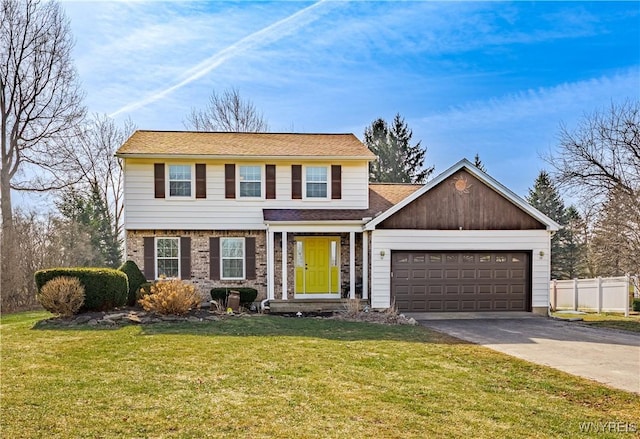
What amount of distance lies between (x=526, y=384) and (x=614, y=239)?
1017 centimetres

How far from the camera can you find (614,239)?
48.5ft

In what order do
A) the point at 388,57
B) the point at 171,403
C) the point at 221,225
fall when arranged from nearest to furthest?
the point at 171,403 → the point at 388,57 → the point at 221,225

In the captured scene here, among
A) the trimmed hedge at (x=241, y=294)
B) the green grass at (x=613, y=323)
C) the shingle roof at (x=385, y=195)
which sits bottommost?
the green grass at (x=613, y=323)

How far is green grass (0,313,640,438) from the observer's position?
196 inches

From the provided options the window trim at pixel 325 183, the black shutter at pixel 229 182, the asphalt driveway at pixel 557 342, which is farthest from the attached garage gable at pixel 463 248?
the black shutter at pixel 229 182

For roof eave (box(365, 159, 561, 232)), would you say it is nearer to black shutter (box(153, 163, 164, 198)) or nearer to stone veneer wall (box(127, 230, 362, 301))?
stone veneer wall (box(127, 230, 362, 301))

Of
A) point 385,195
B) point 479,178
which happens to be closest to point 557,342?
point 479,178

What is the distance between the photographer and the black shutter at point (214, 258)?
1678cm

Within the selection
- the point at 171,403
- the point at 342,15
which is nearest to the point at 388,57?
the point at 342,15

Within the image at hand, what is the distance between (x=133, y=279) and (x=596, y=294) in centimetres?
1726

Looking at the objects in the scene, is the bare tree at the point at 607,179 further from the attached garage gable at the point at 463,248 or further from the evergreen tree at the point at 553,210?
the evergreen tree at the point at 553,210

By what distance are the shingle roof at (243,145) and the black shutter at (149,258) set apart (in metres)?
3.07

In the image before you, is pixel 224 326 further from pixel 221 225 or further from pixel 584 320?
pixel 584 320

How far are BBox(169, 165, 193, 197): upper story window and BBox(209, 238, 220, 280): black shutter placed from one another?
1.89m
